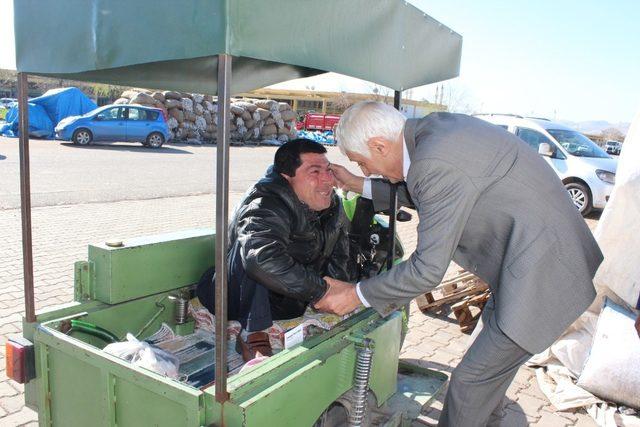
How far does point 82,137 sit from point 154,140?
90.2 inches

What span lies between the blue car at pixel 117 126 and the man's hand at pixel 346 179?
1621 cm

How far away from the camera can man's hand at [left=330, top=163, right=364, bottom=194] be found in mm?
3170

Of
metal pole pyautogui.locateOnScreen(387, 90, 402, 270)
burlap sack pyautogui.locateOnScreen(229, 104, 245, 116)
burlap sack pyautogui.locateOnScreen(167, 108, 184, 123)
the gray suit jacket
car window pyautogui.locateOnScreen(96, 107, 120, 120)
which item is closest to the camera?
the gray suit jacket

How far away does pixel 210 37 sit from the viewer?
148cm

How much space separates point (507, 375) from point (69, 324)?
6.42 feet

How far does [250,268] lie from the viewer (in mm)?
2477

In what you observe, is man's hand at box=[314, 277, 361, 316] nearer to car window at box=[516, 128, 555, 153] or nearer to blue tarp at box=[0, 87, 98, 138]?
car window at box=[516, 128, 555, 153]

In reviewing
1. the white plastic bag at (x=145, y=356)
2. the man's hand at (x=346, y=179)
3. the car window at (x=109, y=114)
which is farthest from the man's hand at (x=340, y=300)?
the car window at (x=109, y=114)

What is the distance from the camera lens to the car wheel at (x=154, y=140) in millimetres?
18406

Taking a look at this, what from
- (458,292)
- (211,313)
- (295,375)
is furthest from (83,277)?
(458,292)

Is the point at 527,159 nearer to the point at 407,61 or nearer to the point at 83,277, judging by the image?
the point at 407,61

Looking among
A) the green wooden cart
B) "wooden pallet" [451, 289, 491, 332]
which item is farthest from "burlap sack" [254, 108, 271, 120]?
the green wooden cart

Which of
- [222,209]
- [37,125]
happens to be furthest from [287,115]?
[222,209]

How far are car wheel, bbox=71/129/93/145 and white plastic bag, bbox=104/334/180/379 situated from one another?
663 inches
